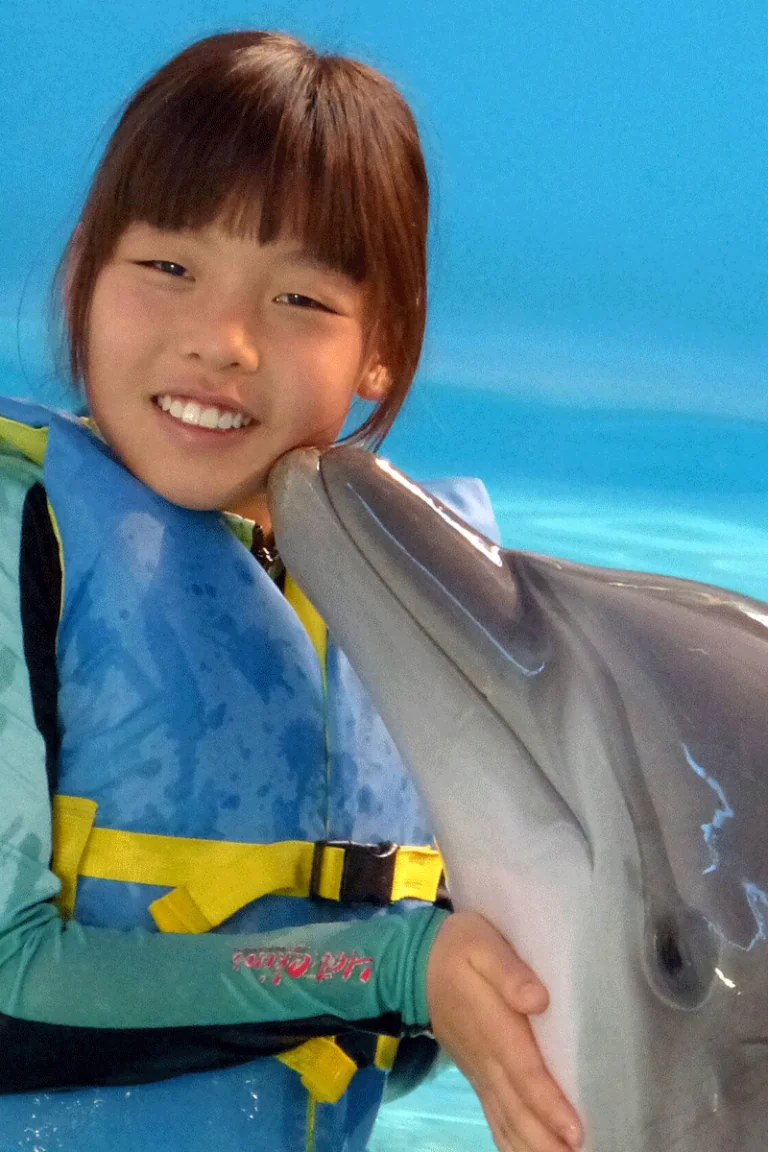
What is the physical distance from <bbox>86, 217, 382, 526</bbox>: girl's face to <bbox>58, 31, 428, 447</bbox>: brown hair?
0.17 ft

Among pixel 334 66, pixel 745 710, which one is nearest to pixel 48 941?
pixel 745 710

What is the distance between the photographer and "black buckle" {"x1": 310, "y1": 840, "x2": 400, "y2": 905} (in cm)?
301

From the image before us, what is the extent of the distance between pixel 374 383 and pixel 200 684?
83cm

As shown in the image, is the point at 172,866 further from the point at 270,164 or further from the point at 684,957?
the point at 270,164

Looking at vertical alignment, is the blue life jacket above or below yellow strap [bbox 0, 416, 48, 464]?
below

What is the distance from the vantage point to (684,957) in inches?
83.8

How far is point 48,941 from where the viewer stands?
277 cm

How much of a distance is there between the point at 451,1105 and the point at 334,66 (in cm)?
352

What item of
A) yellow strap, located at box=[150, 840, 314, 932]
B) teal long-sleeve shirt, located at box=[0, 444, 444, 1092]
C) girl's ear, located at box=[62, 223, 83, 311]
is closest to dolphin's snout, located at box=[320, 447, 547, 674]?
teal long-sleeve shirt, located at box=[0, 444, 444, 1092]

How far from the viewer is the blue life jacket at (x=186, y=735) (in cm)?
A: 291

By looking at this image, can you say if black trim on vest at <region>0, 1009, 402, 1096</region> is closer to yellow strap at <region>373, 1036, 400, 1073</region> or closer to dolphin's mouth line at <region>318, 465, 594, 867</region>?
yellow strap at <region>373, 1036, 400, 1073</region>

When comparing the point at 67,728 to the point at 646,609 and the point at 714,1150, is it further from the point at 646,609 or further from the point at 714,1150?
the point at 714,1150

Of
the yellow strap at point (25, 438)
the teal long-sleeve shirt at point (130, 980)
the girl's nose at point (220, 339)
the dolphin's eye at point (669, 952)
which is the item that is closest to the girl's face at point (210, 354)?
the girl's nose at point (220, 339)

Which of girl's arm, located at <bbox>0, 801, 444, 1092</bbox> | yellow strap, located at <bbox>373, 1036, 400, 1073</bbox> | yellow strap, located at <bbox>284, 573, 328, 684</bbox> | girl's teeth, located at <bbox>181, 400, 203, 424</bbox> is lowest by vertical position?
yellow strap, located at <bbox>373, 1036, 400, 1073</bbox>
